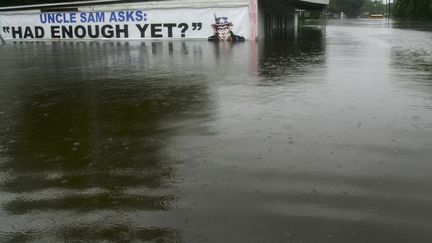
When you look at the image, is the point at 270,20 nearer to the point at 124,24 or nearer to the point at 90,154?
the point at 124,24

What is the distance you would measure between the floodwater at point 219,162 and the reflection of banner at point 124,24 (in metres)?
17.8

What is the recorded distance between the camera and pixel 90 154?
5.95 meters

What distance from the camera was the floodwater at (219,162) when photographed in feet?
13.0

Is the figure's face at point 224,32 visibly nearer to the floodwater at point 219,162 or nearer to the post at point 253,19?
the post at point 253,19

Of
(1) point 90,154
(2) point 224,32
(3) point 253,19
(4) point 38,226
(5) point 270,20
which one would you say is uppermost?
(5) point 270,20

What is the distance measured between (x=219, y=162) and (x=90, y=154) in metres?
1.59

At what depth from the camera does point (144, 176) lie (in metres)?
5.13

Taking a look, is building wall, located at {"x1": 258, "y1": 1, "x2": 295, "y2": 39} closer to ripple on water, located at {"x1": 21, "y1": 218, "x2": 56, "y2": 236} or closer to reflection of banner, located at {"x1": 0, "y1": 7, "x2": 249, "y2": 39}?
reflection of banner, located at {"x1": 0, "y1": 7, "x2": 249, "y2": 39}

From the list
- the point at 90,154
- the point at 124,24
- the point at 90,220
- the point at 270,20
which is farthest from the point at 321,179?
the point at 270,20

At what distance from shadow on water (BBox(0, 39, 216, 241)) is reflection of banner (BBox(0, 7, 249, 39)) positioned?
16.9 meters

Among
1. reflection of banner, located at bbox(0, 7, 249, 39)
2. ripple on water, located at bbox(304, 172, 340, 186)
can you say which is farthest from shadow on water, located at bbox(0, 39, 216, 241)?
reflection of banner, located at bbox(0, 7, 249, 39)

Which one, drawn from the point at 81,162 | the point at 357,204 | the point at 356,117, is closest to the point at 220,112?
the point at 356,117

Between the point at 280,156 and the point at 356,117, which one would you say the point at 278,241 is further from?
the point at 356,117

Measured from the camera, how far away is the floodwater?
3.96 meters
